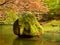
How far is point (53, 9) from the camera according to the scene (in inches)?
1323

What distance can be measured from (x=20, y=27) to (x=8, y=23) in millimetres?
13105

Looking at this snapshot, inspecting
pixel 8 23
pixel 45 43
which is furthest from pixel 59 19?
pixel 45 43

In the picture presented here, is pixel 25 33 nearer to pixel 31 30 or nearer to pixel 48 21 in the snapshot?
pixel 31 30

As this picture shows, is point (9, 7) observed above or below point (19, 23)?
above

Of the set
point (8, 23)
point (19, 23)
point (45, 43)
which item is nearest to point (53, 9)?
point (8, 23)

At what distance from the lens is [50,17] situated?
33062 millimetres

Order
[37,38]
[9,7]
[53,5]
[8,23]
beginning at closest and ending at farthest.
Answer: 1. [9,7]
2. [37,38]
3. [8,23]
4. [53,5]

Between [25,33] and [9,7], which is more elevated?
[9,7]

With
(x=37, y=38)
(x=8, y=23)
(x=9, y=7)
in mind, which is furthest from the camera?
(x=8, y=23)

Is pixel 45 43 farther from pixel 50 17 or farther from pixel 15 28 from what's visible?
pixel 50 17

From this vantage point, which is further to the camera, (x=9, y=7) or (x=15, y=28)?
(x=15, y=28)

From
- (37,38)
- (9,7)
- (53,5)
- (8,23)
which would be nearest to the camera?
(9,7)

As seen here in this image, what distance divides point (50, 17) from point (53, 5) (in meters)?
2.04

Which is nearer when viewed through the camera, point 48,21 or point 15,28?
point 15,28
